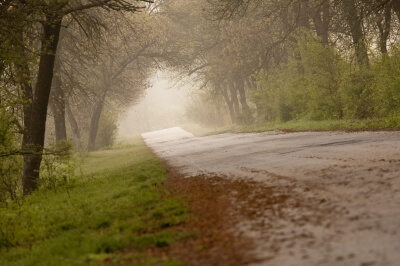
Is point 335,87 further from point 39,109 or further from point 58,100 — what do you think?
point 39,109

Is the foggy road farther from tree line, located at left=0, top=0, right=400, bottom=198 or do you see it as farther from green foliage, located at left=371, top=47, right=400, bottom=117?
green foliage, located at left=371, top=47, right=400, bottom=117

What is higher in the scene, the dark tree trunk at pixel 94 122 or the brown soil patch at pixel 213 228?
the dark tree trunk at pixel 94 122

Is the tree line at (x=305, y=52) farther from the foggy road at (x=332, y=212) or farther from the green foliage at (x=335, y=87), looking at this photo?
the foggy road at (x=332, y=212)

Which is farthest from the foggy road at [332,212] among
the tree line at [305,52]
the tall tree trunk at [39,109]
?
the tree line at [305,52]

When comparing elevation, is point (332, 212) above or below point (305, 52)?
below

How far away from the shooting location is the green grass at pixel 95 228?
16.0 feet

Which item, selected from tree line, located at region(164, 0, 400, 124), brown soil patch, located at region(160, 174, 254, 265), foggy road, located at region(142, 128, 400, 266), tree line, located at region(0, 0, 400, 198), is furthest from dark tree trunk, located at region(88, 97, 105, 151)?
brown soil patch, located at region(160, 174, 254, 265)

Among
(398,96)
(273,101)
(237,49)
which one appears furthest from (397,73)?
(237,49)

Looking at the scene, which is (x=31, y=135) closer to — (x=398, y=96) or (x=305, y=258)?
(x=305, y=258)

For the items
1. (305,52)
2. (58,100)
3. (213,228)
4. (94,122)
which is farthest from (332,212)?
(94,122)

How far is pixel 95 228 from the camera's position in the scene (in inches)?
251

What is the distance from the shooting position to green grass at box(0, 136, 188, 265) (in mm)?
4875

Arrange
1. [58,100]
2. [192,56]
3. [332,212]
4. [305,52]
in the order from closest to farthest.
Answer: [332,212], [58,100], [305,52], [192,56]

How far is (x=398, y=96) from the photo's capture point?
15.5 meters
